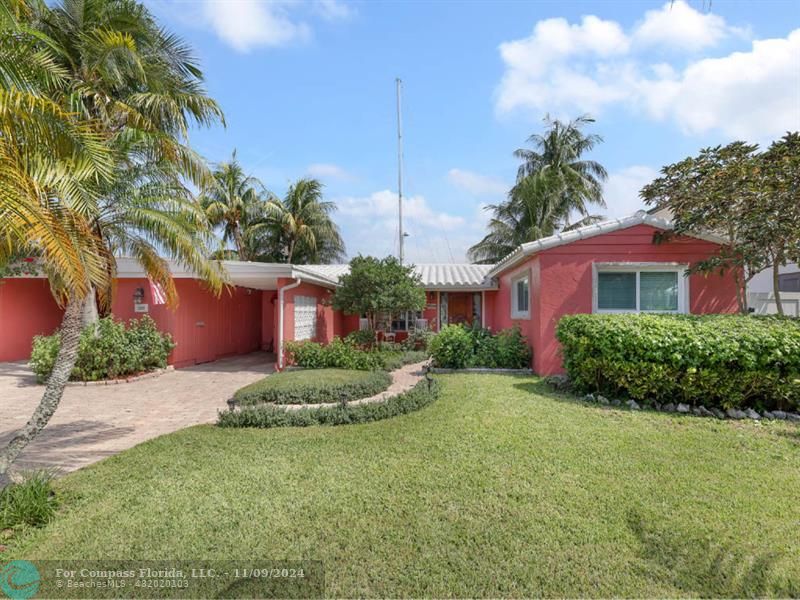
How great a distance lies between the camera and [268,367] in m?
13.4

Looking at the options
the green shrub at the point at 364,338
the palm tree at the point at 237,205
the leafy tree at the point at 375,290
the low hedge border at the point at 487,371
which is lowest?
the low hedge border at the point at 487,371

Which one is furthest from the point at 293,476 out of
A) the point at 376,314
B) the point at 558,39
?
the point at 376,314

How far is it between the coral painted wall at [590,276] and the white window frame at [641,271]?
97mm

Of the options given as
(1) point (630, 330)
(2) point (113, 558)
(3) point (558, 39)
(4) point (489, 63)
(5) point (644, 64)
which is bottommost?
(2) point (113, 558)

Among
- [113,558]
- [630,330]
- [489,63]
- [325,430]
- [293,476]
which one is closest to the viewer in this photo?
[113,558]

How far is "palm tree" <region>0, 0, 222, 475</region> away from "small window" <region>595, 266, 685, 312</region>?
28.0 ft

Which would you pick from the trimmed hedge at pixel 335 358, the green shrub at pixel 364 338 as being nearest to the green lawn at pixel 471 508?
the trimmed hedge at pixel 335 358

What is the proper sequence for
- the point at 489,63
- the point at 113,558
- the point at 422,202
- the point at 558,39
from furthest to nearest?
the point at 422,202 → the point at 489,63 → the point at 558,39 → the point at 113,558

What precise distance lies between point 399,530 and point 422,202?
20.1 meters

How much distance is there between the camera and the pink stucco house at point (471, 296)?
941 centimetres

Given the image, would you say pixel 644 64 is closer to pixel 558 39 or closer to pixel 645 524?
pixel 558 39

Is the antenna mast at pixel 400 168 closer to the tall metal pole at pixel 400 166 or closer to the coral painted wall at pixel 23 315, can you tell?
the tall metal pole at pixel 400 166

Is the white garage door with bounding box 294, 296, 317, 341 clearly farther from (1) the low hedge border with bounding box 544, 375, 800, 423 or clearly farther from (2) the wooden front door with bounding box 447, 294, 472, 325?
(1) the low hedge border with bounding box 544, 375, 800, 423

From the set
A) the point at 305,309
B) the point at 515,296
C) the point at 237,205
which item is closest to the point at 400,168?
the point at 305,309
